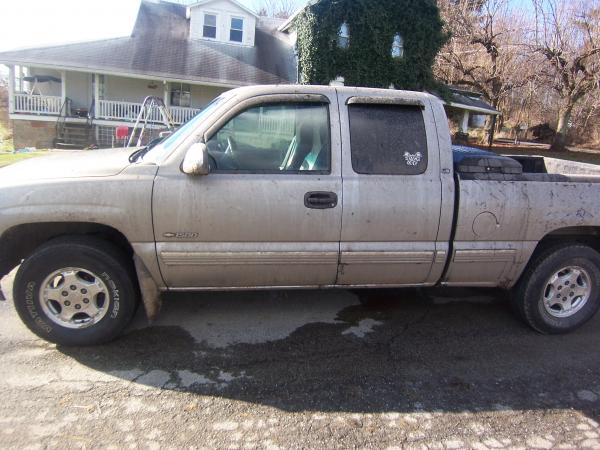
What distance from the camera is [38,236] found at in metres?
3.38

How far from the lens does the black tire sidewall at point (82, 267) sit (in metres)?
3.19

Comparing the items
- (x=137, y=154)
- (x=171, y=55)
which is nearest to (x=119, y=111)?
(x=171, y=55)

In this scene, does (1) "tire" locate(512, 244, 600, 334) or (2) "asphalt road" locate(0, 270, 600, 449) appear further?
(1) "tire" locate(512, 244, 600, 334)

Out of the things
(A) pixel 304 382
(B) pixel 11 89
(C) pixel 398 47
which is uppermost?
(C) pixel 398 47

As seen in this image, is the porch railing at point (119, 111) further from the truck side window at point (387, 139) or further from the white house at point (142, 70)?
the truck side window at point (387, 139)

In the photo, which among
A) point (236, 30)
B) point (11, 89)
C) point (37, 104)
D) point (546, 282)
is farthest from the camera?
point (236, 30)

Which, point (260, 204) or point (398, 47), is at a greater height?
point (398, 47)

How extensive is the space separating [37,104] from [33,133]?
49.3 inches

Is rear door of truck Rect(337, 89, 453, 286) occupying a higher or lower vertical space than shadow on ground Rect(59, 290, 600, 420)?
higher

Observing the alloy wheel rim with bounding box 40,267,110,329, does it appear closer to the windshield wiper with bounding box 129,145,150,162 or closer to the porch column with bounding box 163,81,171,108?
the windshield wiper with bounding box 129,145,150,162

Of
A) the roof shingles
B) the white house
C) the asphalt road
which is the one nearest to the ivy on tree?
the roof shingles

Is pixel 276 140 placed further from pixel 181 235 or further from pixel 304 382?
pixel 304 382

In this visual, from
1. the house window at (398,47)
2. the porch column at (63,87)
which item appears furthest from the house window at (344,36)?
the porch column at (63,87)

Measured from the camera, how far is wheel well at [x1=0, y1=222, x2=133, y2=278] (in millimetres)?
3262
